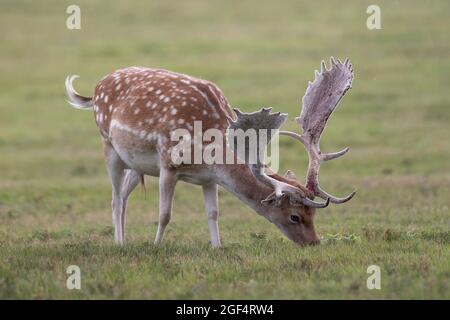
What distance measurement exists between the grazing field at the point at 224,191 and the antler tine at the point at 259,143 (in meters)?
0.60

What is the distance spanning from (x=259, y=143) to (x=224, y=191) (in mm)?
8301

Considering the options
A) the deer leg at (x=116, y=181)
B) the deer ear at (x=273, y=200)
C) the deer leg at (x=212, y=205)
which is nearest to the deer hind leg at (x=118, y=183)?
the deer leg at (x=116, y=181)

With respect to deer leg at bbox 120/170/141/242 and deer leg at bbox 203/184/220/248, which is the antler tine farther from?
deer leg at bbox 120/170/141/242

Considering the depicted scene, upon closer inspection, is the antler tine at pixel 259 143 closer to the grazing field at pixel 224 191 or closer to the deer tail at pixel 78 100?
the grazing field at pixel 224 191

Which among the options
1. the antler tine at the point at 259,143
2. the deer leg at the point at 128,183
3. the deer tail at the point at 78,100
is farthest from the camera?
the deer tail at the point at 78,100

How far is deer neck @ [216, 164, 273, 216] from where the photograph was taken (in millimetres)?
9992

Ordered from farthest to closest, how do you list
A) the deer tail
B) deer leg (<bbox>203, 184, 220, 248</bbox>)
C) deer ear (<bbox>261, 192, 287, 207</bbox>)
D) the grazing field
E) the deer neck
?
the deer tail, deer leg (<bbox>203, 184, 220, 248</bbox>), the deer neck, deer ear (<bbox>261, 192, 287, 207</bbox>), the grazing field

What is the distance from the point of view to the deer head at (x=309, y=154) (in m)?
9.43

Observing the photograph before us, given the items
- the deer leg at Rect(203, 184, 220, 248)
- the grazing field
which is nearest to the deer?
the deer leg at Rect(203, 184, 220, 248)

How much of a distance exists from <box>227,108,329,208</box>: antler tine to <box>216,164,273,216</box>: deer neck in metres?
0.28

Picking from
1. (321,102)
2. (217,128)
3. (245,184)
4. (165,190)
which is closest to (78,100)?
(165,190)

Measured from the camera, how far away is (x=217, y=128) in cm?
1025

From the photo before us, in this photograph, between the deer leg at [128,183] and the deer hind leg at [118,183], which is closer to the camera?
the deer hind leg at [118,183]

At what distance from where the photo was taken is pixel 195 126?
33.5ft
